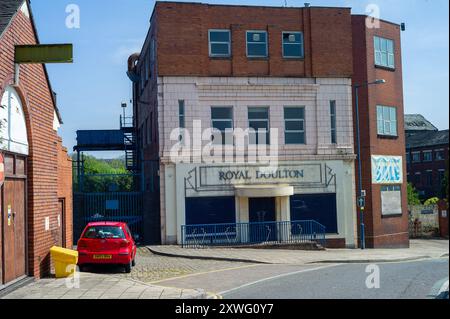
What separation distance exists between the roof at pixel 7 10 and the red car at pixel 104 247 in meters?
6.78

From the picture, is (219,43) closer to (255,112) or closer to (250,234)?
(255,112)

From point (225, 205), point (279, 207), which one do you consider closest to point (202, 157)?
point (225, 205)

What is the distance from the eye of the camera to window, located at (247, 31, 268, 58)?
27375 mm

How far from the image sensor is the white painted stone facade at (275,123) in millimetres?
25812

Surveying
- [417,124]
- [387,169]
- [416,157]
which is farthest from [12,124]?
[417,124]

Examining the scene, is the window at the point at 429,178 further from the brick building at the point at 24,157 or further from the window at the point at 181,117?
the brick building at the point at 24,157

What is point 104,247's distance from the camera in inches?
659

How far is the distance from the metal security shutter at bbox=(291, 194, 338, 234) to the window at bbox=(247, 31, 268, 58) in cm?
684

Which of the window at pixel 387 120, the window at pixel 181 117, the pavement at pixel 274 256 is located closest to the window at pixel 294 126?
the window at pixel 387 120

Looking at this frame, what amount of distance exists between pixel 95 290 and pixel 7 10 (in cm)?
634
